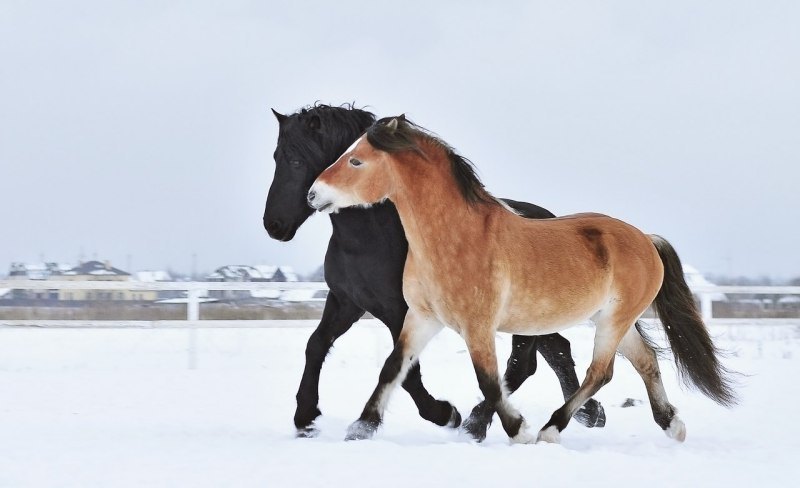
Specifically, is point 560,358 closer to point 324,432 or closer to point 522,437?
point 522,437

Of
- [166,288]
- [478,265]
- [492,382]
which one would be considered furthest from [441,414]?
[166,288]

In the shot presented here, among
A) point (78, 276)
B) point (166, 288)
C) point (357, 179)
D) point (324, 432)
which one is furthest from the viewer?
point (78, 276)

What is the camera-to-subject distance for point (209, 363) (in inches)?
412

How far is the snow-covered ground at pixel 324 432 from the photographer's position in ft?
11.1

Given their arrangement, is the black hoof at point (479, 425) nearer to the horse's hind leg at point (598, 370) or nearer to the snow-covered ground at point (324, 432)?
the snow-covered ground at point (324, 432)

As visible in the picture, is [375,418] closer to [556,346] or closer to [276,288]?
[556,346]

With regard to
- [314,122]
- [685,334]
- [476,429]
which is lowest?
[476,429]

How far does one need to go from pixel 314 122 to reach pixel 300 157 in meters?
0.23

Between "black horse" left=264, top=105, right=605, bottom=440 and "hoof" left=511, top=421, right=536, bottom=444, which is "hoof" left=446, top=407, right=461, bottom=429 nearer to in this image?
"black horse" left=264, top=105, right=605, bottom=440

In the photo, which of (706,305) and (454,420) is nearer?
(454,420)

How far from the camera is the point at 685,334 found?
17.0 ft

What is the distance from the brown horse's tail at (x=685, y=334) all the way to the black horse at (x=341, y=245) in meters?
1.43

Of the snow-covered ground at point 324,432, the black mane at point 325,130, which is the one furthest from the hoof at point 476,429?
the black mane at point 325,130

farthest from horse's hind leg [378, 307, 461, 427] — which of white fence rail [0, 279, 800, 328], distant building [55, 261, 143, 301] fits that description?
distant building [55, 261, 143, 301]
